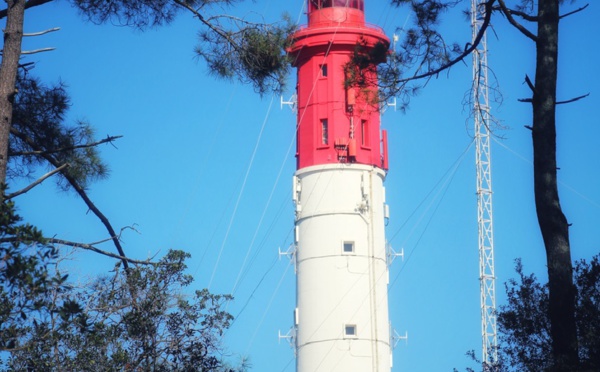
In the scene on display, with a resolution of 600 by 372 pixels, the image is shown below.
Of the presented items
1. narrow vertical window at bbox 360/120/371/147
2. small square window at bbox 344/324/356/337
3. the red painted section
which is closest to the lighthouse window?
the red painted section

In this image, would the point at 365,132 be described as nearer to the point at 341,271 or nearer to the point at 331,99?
the point at 331,99

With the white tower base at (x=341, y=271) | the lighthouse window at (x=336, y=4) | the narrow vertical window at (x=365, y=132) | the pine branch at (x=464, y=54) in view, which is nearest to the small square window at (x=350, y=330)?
the white tower base at (x=341, y=271)

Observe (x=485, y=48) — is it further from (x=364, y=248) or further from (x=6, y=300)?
(x=6, y=300)

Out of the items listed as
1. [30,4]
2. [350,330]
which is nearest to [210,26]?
[30,4]

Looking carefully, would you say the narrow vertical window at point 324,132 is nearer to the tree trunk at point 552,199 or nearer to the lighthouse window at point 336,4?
the lighthouse window at point 336,4

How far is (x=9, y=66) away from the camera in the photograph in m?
14.6

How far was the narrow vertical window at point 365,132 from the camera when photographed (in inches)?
1763

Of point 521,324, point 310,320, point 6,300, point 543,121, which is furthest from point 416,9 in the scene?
point 310,320

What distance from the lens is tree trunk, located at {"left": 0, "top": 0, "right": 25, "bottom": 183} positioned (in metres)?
14.3

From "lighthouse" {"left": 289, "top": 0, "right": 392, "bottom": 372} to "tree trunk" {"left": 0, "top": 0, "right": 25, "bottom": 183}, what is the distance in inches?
1038

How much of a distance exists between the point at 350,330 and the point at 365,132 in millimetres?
7153

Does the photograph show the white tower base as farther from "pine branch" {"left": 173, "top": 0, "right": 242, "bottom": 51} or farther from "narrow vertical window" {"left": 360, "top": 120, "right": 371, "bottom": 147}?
"pine branch" {"left": 173, "top": 0, "right": 242, "bottom": 51}

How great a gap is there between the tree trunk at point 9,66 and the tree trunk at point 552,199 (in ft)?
22.2

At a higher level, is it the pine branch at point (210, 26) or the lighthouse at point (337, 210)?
the lighthouse at point (337, 210)
